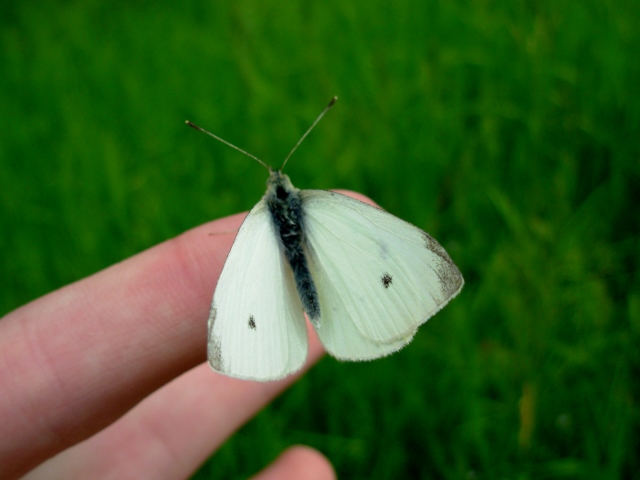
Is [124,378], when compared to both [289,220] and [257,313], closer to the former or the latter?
[257,313]

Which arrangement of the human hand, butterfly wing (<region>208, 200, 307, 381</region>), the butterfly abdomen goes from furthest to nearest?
the butterfly abdomen
the human hand
butterfly wing (<region>208, 200, 307, 381</region>)

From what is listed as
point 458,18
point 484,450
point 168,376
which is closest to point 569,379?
point 484,450

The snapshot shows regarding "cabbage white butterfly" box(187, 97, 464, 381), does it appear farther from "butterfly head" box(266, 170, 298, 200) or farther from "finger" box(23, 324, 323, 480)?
"finger" box(23, 324, 323, 480)

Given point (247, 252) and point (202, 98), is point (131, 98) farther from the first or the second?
point (247, 252)

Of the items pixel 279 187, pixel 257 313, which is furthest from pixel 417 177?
pixel 257 313

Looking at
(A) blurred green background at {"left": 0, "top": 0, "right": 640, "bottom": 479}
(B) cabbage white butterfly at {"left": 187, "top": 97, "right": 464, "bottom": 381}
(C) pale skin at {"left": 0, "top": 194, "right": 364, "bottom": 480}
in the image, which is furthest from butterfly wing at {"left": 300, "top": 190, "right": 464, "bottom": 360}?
(A) blurred green background at {"left": 0, "top": 0, "right": 640, "bottom": 479}

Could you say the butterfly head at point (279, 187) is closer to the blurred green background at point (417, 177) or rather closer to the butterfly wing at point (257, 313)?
the butterfly wing at point (257, 313)
